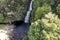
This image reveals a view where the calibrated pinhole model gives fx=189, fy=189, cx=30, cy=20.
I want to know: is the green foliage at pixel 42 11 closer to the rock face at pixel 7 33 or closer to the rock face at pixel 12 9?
the rock face at pixel 7 33

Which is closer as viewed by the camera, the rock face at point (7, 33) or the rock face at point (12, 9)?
the rock face at point (7, 33)

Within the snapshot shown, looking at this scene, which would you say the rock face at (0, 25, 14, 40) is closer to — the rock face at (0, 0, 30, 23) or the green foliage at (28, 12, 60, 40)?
the rock face at (0, 0, 30, 23)

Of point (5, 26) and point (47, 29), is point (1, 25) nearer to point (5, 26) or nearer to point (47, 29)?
point (5, 26)

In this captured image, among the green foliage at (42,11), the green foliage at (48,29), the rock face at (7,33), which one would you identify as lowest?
the rock face at (7,33)

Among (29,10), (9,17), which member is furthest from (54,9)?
(9,17)

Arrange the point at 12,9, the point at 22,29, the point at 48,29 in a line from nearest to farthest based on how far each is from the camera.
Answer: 1. the point at 48,29
2. the point at 22,29
3. the point at 12,9

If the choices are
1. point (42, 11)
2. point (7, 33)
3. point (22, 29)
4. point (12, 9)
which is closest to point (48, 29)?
point (42, 11)

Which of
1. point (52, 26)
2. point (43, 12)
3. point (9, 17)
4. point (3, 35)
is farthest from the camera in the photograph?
point (9, 17)

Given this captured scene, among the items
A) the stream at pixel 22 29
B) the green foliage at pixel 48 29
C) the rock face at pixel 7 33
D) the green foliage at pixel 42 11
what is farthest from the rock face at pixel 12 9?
the green foliage at pixel 48 29

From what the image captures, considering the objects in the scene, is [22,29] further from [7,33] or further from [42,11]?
[42,11]
